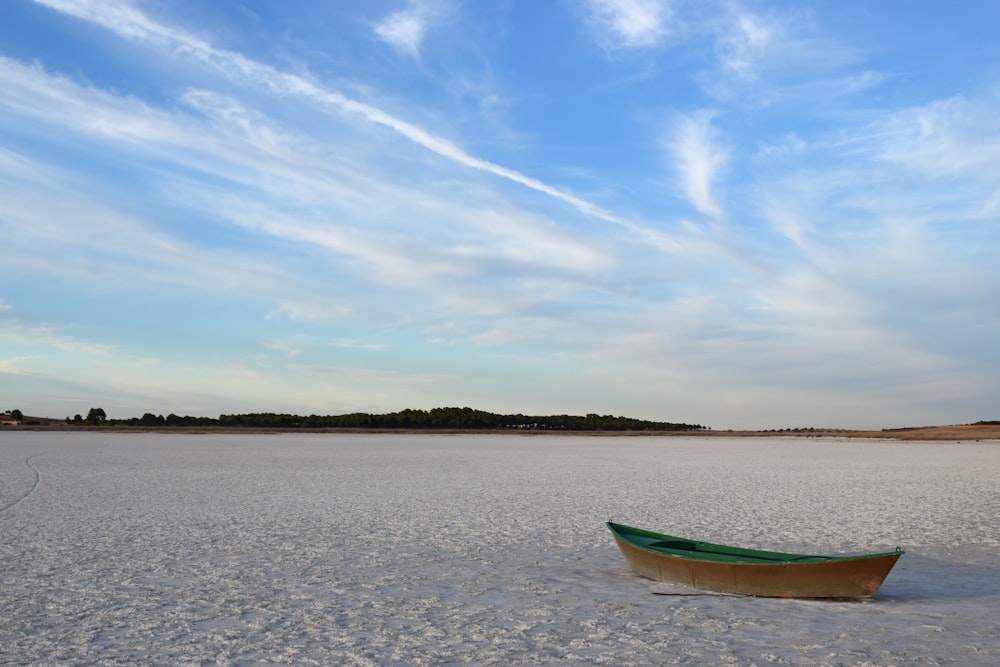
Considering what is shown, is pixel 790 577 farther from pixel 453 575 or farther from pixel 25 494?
pixel 25 494

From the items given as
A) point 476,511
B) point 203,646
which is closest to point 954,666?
point 203,646

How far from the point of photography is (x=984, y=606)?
948 cm

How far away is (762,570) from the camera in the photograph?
9.38 m

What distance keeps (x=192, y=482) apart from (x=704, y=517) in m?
14.1

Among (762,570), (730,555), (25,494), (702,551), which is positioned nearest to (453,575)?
(702,551)

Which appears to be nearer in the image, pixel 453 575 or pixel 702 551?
pixel 702 551

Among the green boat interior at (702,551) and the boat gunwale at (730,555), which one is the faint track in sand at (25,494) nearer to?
the green boat interior at (702,551)

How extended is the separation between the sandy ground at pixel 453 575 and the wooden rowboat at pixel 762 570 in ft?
0.60

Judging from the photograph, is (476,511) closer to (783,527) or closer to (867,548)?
(783,527)

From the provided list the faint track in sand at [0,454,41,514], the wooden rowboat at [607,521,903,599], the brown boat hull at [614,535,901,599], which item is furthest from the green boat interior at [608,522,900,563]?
the faint track in sand at [0,454,41,514]

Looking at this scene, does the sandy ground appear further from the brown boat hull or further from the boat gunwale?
the boat gunwale

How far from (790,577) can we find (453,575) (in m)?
4.10

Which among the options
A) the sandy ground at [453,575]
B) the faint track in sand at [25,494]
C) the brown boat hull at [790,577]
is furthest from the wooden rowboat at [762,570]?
the faint track in sand at [25,494]

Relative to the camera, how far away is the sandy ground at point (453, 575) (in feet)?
24.8
